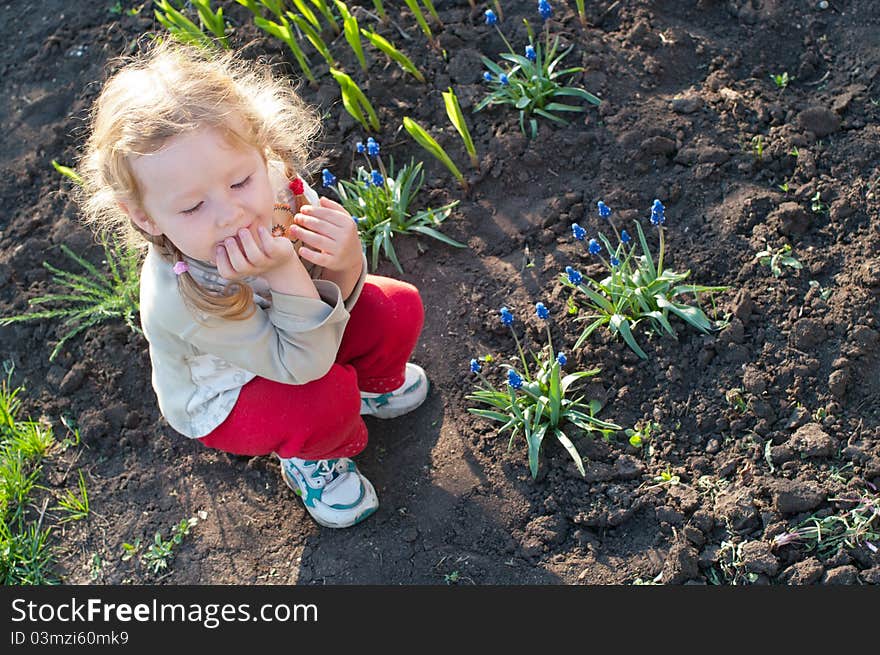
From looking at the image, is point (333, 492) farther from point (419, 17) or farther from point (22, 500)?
point (419, 17)

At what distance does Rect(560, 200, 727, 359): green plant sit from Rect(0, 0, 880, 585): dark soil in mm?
63

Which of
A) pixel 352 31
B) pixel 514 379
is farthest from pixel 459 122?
pixel 514 379

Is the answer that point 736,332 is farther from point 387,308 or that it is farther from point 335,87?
point 335,87

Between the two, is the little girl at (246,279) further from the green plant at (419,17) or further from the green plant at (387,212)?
the green plant at (419,17)

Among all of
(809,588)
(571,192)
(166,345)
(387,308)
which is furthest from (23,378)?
(809,588)

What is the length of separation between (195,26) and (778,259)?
8.04 ft

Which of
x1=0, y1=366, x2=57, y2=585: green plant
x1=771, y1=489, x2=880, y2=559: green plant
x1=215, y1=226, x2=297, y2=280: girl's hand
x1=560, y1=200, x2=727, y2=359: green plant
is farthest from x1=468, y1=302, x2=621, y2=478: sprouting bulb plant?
x1=0, y1=366, x2=57, y2=585: green plant

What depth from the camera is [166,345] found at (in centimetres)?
267

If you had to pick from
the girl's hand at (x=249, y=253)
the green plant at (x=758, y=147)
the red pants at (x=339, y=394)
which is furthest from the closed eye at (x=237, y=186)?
the green plant at (x=758, y=147)

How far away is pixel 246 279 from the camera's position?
267 centimetres

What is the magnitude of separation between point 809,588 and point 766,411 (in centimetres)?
53

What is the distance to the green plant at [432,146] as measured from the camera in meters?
3.41

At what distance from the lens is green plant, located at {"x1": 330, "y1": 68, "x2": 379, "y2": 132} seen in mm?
3580

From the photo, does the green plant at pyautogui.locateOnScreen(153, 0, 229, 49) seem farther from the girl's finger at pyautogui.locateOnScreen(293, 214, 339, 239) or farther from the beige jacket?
the girl's finger at pyautogui.locateOnScreen(293, 214, 339, 239)
